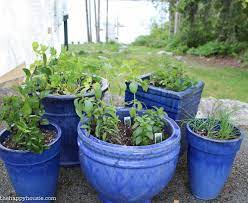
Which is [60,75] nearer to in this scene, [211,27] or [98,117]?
[98,117]

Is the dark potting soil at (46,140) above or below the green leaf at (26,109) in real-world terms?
below

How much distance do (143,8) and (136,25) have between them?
0.56 m

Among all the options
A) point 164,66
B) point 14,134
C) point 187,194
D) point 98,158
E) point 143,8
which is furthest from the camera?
point 143,8

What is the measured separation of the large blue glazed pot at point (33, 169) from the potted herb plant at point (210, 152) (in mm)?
910

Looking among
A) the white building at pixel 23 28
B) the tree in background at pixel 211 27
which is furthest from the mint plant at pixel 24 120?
the tree in background at pixel 211 27

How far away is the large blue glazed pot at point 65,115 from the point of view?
217 cm

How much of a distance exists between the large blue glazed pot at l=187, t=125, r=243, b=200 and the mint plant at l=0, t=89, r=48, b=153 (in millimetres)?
984

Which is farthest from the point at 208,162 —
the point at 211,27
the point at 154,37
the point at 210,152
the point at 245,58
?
the point at 154,37

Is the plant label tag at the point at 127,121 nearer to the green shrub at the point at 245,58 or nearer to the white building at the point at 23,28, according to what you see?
the white building at the point at 23,28

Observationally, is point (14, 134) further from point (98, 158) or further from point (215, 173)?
point (215, 173)

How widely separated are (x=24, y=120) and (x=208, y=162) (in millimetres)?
1204

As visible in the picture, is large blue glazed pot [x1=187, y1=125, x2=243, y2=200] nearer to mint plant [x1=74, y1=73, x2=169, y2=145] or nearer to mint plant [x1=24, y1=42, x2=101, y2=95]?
mint plant [x1=74, y1=73, x2=169, y2=145]

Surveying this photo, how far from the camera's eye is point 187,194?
7.60 feet

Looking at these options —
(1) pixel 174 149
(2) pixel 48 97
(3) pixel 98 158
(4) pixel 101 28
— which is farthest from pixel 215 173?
(4) pixel 101 28
